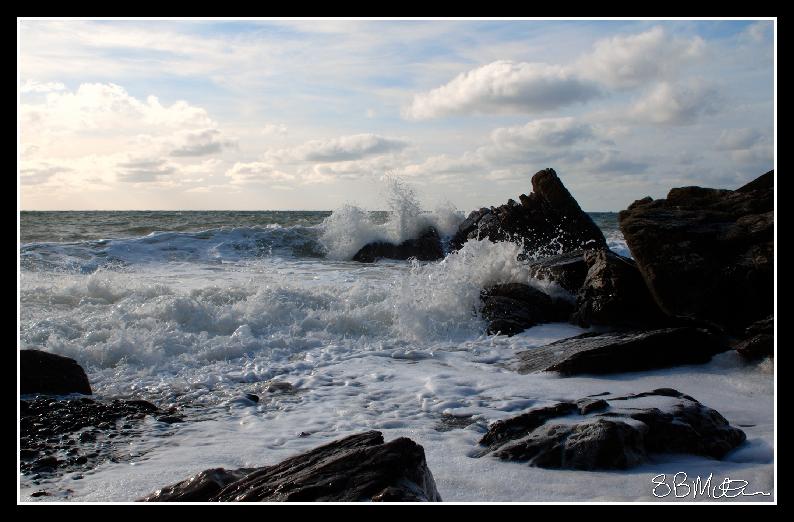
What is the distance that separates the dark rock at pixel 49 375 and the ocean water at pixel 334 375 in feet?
0.96

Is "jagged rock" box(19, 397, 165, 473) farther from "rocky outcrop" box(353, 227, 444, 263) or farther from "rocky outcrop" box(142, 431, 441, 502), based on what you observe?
"rocky outcrop" box(353, 227, 444, 263)

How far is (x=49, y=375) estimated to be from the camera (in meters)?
5.29

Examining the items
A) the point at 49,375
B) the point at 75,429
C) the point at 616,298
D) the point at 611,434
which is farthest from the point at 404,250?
the point at 611,434

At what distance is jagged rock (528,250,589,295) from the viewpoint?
28.7 ft

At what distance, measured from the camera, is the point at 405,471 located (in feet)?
9.36

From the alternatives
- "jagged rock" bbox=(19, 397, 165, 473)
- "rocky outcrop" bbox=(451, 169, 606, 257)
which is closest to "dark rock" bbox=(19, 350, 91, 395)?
"jagged rock" bbox=(19, 397, 165, 473)

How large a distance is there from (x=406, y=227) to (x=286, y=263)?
13.9 ft

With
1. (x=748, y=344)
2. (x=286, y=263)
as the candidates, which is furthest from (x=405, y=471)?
(x=286, y=263)

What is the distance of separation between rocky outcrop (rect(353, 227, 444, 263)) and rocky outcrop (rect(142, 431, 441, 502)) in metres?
14.6

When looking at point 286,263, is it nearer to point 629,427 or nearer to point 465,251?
point 465,251

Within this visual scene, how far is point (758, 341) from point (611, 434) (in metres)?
2.84
